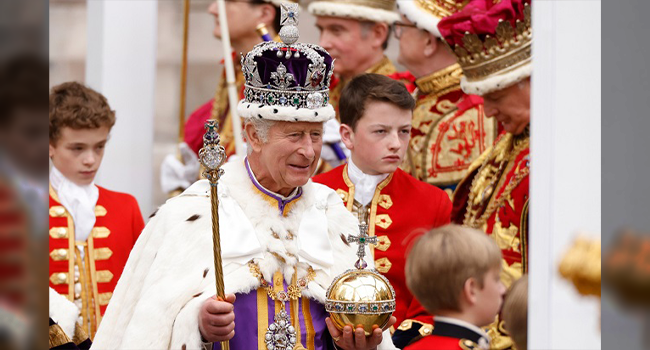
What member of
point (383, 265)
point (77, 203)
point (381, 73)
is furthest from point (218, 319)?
point (381, 73)

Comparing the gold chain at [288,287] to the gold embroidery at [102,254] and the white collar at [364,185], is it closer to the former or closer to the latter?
the white collar at [364,185]

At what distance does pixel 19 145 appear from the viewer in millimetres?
955

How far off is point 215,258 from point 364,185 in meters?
1.58

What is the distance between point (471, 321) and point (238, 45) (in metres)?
4.25

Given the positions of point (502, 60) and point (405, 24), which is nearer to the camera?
point (502, 60)

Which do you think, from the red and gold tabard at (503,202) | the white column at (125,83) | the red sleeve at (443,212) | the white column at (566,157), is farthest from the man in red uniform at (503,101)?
the white column at (125,83)

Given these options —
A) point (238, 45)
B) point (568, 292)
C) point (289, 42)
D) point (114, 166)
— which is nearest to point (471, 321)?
point (568, 292)

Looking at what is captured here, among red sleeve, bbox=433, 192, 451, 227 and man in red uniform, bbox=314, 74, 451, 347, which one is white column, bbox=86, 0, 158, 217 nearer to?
man in red uniform, bbox=314, 74, 451, 347

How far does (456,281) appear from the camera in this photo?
3273 millimetres

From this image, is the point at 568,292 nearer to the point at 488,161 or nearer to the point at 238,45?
the point at 488,161

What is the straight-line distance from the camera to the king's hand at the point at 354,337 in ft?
10.1

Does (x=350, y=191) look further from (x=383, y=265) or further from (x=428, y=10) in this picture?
(x=428, y=10)

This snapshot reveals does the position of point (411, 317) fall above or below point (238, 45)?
below

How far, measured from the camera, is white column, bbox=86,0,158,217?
257 inches
